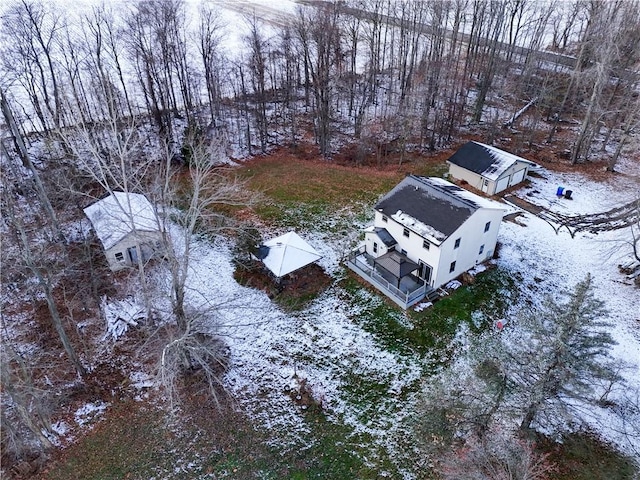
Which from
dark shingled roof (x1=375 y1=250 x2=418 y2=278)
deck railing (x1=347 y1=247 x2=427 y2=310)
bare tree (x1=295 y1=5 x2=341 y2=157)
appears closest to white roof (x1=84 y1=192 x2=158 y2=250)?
deck railing (x1=347 y1=247 x2=427 y2=310)

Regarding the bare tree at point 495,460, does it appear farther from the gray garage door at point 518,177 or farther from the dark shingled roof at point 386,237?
the gray garage door at point 518,177

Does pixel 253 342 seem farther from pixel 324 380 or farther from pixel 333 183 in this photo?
pixel 333 183

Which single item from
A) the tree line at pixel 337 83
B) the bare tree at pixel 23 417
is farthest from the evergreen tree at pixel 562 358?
the tree line at pixel 337 83

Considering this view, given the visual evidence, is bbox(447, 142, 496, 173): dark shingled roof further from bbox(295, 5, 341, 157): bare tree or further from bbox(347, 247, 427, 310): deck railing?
bbox(347, 247, 427, 310): deck railing

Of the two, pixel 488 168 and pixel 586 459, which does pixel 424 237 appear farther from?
pixel 488 168

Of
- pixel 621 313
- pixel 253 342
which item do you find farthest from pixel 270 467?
pixel 621 313

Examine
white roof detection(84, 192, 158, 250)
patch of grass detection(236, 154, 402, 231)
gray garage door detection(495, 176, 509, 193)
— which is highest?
white roof detection(84, 192, 158, 250)
